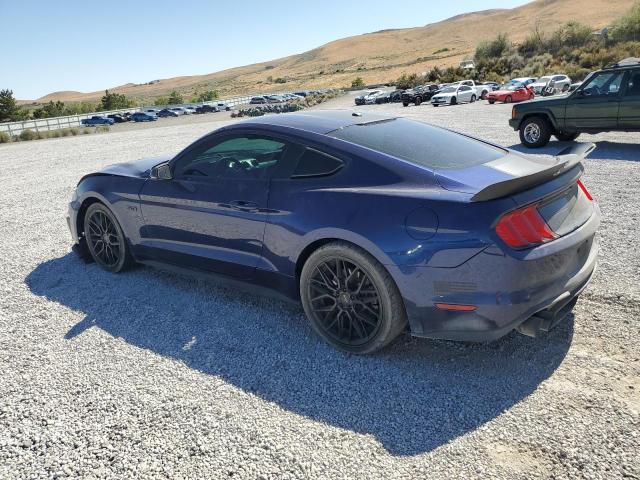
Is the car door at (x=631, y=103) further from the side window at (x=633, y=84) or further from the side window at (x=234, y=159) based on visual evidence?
the side window at (x=234, y=159)

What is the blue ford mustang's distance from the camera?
2898mm

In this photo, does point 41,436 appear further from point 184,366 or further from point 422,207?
point 422,207

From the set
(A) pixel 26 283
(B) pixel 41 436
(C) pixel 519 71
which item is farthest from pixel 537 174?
(C) pixel 519 71

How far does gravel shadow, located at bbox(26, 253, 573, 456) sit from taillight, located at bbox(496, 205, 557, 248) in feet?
2.72

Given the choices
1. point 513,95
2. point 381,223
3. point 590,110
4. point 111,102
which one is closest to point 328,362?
point 381,223

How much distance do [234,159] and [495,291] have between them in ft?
7.54

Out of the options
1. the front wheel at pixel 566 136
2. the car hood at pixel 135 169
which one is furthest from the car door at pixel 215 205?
the front wheel at pixel 566 136

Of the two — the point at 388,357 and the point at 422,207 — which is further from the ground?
the point at 422,207

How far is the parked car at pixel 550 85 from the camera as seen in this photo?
34.7 metres

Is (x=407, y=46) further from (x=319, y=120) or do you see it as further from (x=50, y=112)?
(x=319, y=120)

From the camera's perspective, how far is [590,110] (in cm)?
1077

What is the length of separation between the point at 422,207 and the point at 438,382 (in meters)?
1.06

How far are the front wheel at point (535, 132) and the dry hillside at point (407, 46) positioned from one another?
8532 cm

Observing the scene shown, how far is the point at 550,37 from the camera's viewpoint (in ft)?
201
